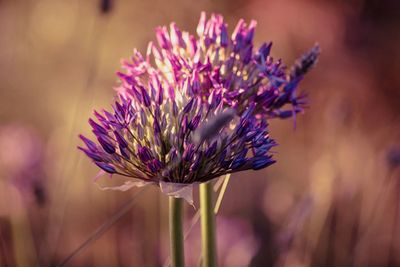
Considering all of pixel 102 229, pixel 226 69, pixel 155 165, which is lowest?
pixel 102 229

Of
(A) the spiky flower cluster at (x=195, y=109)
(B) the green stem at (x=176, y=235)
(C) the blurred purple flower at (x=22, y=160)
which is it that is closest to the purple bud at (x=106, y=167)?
(A) the spiky flower cluster at (x=195, y=109)

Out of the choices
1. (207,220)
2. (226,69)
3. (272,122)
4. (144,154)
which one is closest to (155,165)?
(144,154)

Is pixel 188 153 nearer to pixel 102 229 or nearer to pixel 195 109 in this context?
pixel 195 109

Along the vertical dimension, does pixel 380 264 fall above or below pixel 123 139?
below

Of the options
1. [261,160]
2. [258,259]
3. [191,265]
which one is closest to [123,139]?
[261,160]

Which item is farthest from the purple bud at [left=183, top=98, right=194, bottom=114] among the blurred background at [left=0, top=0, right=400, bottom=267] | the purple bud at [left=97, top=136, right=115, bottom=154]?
the blurred background at [left=0, top=0, right=400, bottom=267]

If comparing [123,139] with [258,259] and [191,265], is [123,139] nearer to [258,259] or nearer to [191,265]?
[191,265]

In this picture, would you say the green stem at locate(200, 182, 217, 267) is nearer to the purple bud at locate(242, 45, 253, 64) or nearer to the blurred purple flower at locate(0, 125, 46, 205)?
the purple bud at locate(242, 45, 253, 64)
